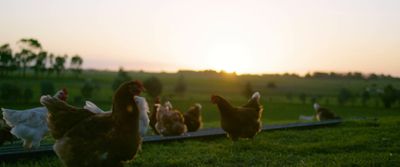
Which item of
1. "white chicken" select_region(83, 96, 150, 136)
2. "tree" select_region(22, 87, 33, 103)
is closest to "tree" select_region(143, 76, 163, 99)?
"tree" select_region(22, 87, 33, 103)

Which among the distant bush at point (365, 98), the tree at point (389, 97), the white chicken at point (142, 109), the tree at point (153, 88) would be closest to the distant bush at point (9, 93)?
the tree at point (153, 88)

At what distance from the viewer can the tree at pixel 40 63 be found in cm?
8566

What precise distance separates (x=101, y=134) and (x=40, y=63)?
278 feet

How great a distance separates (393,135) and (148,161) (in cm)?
982

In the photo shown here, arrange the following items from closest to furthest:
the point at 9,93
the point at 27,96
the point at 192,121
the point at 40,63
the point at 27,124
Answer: the point at 27,124
the point at 192,121
the point at 9,93
the point at 27,96
the point at 40,63

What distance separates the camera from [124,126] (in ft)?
26.1

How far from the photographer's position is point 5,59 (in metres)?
77.1

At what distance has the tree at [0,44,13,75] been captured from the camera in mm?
76613

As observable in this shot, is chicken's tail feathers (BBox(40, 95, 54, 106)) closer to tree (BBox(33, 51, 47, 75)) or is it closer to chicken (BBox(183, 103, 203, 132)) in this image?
chicken (BBox(183, 103, 203, 132))

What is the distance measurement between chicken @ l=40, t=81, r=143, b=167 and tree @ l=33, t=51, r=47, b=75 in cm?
8155

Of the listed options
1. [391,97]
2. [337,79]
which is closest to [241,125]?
[391,97]

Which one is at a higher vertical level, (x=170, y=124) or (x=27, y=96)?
(x=170, y=124)

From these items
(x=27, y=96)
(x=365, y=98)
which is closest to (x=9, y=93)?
(x=27, y=96)

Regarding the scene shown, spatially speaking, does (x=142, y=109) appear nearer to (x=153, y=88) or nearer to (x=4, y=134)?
(x=4, y=134)
